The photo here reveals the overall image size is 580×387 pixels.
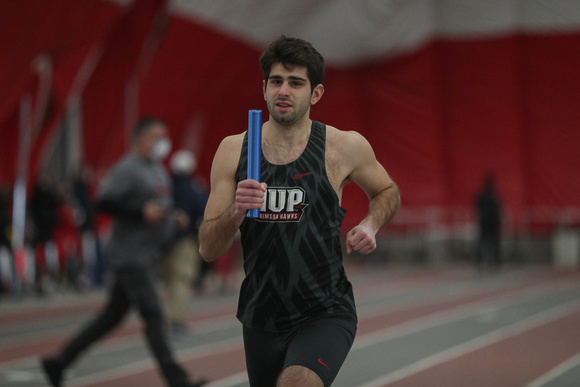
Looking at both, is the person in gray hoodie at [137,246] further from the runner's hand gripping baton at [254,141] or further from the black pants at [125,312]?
the runner's hand gripping baton at [254,141]

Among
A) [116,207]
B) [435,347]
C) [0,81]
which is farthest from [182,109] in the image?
[116,207]

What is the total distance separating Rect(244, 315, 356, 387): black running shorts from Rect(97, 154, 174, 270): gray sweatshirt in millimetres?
3311

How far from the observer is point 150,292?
723 cm

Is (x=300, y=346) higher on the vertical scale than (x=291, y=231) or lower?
lower

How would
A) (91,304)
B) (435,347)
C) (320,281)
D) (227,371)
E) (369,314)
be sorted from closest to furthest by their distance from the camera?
1. (320,281)
2. (227,371)
3. (435,347)
4. (369,314)
5. (91,304)

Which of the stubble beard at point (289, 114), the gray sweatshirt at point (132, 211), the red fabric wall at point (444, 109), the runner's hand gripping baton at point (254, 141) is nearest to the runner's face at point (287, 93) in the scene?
the stubble beard at point (289, 114)

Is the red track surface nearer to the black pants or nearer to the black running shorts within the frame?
the black pants

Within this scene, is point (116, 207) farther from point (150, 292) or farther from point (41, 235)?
point (41, 235)

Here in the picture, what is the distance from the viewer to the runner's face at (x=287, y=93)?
3959 mm

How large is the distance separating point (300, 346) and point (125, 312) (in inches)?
146

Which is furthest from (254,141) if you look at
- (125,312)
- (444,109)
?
(444,109)

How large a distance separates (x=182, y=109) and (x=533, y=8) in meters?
10.8

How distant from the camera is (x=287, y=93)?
3947 millimetres

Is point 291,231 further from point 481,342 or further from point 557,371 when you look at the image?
point 481,342
